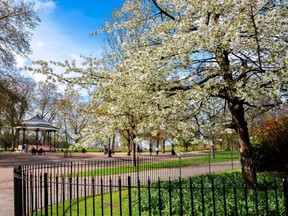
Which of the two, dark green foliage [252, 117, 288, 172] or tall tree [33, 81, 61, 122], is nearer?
dark green foliage [252, 117, 288, 172]

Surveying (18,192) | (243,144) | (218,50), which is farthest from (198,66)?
(18,192)

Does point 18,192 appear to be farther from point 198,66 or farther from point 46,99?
point 46,99

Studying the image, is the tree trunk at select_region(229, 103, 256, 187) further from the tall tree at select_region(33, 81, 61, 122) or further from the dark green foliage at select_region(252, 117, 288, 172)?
the tall tree at select_region(33, 81, 61, 122)

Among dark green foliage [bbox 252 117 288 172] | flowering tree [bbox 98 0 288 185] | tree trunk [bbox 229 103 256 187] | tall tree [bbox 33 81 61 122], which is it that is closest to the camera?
flowering tree [bbox 98 0 288 185]

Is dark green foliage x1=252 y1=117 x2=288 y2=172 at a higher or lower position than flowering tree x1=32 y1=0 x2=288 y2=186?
lower

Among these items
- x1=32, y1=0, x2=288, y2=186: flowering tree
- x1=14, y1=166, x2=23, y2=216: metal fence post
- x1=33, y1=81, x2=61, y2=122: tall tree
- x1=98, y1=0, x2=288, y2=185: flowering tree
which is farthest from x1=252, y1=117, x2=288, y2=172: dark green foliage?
x1=33, y1=81, x2=61, y2=122: tall tree

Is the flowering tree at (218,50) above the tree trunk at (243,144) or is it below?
above

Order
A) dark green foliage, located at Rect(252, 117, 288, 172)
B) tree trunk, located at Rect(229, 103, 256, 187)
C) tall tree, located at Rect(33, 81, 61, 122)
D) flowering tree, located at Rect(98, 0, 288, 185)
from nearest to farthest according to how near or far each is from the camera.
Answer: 1. flowering tree, located at Rect(98, 0, 288, 185)
2. tree trunk, located at Rect(229, 103, 256, 187)
3. dark green foliage, located at Rect(252, 117, 288, 172)
4. tall tree, located at Rect(33, 81, 61, 122)

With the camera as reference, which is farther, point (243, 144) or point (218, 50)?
point (243, 144)

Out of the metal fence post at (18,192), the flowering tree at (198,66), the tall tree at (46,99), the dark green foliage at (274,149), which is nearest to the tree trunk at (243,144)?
the flowering tree at (198,66)

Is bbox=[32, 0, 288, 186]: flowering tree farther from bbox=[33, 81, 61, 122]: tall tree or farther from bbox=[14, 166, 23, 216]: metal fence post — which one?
bbox=[33, 81, 61, 122]: tall tree

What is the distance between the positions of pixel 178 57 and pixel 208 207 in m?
3.45

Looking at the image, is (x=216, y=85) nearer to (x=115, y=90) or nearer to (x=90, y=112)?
(x=115, y=90)

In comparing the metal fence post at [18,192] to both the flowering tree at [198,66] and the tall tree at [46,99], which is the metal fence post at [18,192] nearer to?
the flowering tree at [198,66]
